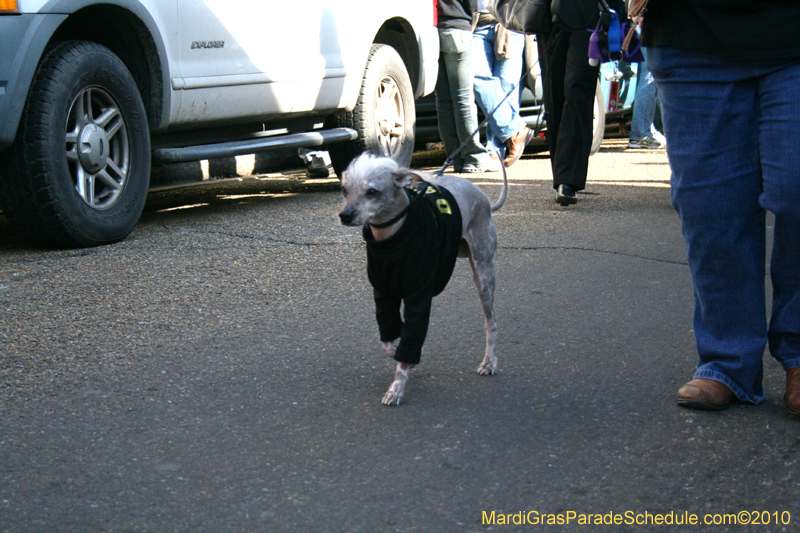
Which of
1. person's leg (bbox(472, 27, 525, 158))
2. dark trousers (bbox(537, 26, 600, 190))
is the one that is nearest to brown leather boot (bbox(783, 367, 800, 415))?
dark trousers (bbox(537, 26, 600, 190))

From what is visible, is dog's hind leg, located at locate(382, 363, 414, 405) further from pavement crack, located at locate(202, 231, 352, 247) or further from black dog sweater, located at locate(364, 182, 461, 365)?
pavement crack, located at locate(202, 231, 352, 247)

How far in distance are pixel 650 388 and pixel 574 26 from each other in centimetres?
274

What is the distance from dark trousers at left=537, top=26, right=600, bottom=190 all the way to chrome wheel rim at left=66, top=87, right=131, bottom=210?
2673 mm

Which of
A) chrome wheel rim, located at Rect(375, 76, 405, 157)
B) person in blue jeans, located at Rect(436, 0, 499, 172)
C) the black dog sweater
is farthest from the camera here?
person in blue jeans, located at Rect(436, 0, 499, 172)

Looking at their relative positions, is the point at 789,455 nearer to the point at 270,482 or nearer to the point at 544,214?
the point at 270,482

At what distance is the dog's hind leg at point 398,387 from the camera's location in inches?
115

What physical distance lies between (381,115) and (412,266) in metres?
4.97

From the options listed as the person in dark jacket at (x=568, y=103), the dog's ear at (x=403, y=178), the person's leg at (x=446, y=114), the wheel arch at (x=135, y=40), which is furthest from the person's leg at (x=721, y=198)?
the person's leg at (x=446, y=114)

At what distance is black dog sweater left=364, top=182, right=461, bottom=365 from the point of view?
285cm

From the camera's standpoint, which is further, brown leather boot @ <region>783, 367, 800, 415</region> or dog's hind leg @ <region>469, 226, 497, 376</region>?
dog's hind leg @ <region>469, 226, 497, 376</region>

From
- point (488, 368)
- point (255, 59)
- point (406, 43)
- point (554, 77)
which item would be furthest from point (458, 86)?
point (488, 368)

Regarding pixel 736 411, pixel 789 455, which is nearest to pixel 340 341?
pixel 736 411

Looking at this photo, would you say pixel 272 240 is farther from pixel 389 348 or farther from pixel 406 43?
pixel 406 43

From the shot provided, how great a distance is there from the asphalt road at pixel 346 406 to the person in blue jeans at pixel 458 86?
3990mm
